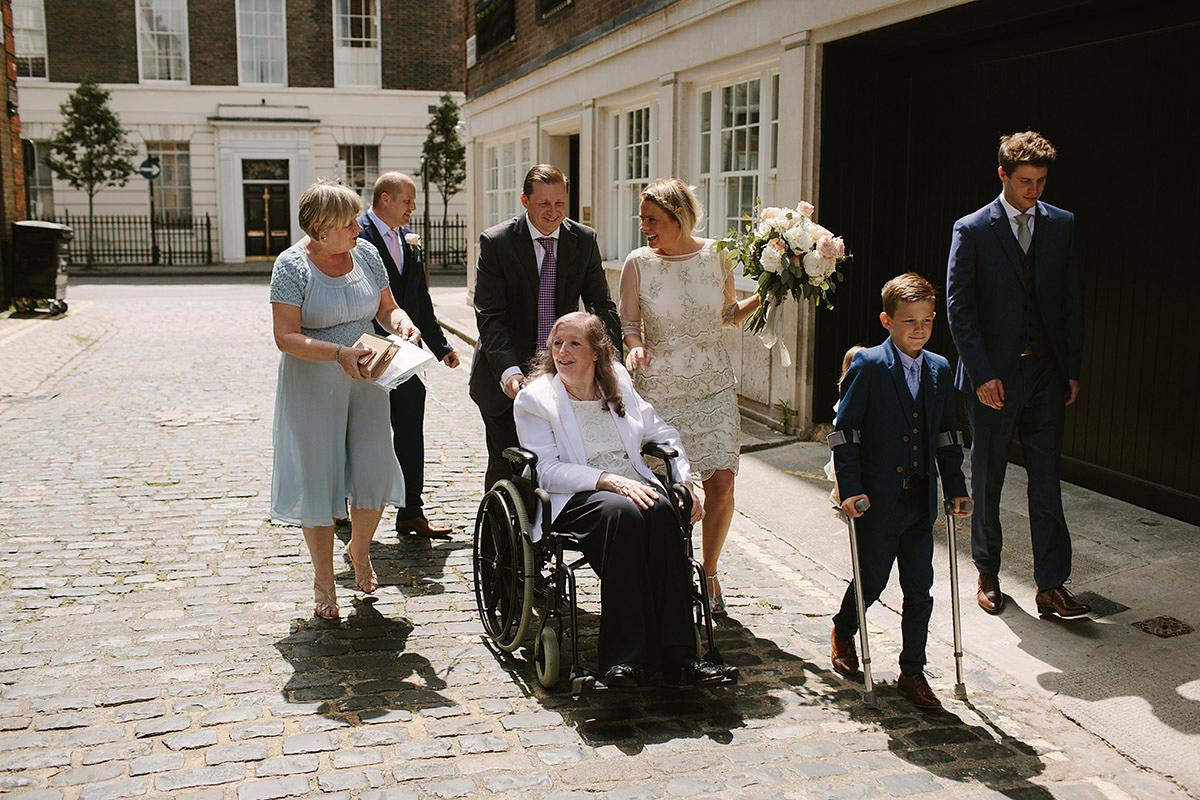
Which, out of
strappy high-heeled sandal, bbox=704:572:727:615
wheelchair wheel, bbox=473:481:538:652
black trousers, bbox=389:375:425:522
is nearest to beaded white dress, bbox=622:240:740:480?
strappy high-heeled sandal, bbox=704:572:727:615

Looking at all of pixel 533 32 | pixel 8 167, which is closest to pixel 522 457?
pixel 533 32

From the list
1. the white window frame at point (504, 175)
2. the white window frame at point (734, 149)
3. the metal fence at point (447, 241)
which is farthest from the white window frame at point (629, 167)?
the metal fence at point (447, 241)

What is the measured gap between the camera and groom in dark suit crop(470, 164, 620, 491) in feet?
18.1

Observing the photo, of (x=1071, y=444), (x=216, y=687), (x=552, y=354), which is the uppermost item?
(x=552, y=354)

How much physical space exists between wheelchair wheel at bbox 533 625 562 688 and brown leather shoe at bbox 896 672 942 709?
4.55 ft

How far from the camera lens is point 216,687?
4.51 m

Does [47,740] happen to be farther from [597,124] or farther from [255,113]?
[255,113]

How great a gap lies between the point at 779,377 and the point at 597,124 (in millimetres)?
6412

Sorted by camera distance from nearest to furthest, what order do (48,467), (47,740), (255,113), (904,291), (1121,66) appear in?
1. (47,740)
2. (904,291)
3. (1121,66)
4. (48,467)
5. (255,113)

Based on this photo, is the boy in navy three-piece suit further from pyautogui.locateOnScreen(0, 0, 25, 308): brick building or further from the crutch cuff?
pyautogui.locateOnScreen(0, 0, 25, 308): brick building

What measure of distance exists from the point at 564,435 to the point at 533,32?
14.1 m

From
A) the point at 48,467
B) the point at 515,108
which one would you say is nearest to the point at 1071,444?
the point at 48,467

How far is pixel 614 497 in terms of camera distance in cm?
441

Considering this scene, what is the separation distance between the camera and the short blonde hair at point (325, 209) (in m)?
4.89
